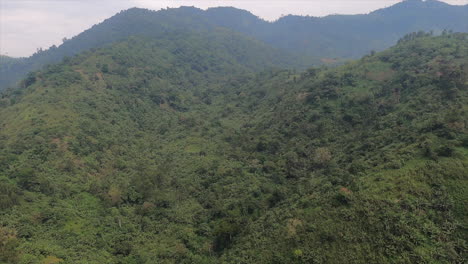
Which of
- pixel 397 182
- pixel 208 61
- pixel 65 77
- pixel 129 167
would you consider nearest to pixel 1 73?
pixel 208 61

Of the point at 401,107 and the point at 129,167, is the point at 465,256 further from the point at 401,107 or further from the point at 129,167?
the point at 129,167

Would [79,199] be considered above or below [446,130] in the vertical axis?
below

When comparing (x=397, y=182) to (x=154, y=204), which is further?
(x=154, y=204)

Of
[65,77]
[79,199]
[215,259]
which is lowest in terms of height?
[215,259]

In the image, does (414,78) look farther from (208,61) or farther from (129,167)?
(208,61)

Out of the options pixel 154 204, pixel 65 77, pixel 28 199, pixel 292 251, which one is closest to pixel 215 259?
pixel 292 251

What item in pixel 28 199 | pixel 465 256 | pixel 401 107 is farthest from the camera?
pixel 401 107

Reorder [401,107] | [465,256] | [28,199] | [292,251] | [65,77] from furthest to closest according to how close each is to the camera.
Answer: [65,77] < [401,107] < [28,199] < [292,251] < [465,256]
